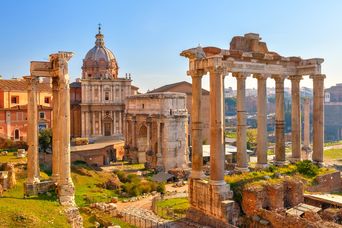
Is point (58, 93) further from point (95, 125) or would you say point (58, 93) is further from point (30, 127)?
point (95, 125)

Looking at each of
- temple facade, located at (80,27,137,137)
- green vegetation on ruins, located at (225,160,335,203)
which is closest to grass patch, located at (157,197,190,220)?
green vegetation on ruins, located at (225,160,335,203)

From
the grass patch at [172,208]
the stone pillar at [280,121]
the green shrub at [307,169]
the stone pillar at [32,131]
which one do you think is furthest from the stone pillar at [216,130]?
the stone pillar at [32,131]

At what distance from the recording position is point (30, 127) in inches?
753

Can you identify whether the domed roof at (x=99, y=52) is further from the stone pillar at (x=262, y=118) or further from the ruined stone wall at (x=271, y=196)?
the ruined stone wall at (x=271, y=196)

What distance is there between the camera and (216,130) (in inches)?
677

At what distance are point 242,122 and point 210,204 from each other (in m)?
5.00

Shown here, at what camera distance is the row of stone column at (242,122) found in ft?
56.5

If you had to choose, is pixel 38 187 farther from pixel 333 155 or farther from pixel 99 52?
pixel 333 155

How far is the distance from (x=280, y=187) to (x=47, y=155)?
22.5 meters

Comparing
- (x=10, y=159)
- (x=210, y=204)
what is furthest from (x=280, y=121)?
(x=10, y=159)

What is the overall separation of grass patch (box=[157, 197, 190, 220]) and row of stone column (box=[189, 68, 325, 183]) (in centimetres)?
308

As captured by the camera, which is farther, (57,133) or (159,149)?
(159,149)

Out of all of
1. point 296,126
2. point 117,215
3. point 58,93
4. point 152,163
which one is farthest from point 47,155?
point 296,126

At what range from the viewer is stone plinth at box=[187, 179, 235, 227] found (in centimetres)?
1658
